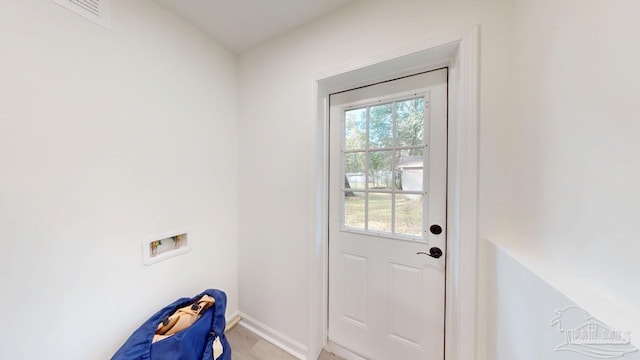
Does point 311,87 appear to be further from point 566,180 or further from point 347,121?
point 566,180

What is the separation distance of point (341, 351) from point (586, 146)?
1.75 meters

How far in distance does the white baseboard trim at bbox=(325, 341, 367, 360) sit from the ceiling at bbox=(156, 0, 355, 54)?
2.38 metres

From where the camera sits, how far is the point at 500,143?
0.93 meters

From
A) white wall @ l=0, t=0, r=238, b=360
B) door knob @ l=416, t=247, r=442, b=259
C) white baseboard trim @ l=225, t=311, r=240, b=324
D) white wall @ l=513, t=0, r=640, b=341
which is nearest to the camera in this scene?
white wall @ l=513, t=0, r=640, b=341

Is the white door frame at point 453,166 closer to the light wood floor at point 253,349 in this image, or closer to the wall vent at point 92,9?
the light wood floor at point 253,349

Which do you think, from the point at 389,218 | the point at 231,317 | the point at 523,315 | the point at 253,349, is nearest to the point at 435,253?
the point at 389,218

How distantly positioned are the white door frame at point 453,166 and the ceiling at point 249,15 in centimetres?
42

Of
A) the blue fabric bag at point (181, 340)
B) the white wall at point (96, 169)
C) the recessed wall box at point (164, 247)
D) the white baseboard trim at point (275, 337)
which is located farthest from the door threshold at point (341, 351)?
the recessed wall box at point (164, 247)

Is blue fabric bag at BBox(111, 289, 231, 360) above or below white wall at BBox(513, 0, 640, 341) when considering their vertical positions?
below

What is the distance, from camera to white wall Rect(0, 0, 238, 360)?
0.83m

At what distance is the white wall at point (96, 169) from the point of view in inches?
32.8

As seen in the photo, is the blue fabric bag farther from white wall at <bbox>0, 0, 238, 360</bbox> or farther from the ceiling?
the ceiling

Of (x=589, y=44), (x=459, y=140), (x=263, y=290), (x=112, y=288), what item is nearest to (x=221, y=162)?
(x=112, y=288)

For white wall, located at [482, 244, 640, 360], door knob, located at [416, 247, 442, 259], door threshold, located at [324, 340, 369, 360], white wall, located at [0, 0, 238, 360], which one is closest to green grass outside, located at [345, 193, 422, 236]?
door knob, located at [416, 247, 442, 259]
